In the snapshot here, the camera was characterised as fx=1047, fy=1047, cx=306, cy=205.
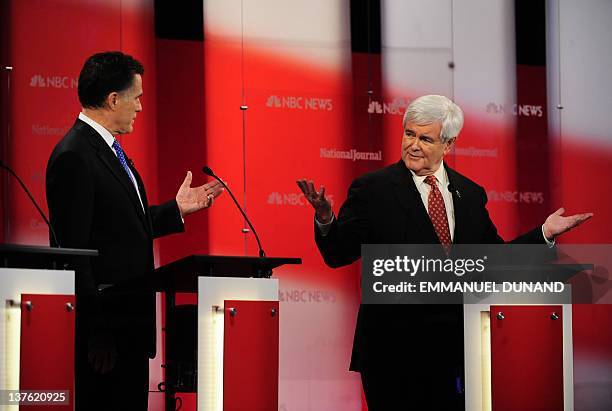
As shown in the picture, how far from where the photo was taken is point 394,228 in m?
3.75

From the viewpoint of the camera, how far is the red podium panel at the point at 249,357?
3.32 m

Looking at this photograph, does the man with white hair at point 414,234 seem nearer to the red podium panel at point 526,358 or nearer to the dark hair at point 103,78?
the red podium panel at point 526,358

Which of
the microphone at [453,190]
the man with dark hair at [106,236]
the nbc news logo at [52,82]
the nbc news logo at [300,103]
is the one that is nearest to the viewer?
the man with dark hair at [106,236]

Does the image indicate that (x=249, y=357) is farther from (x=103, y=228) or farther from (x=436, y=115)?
(x=436, y=115)

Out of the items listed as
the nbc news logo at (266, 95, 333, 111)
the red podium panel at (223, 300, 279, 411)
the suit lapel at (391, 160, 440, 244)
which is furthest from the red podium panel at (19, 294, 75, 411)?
the nbc news logo at (266, 95, 333, 111)

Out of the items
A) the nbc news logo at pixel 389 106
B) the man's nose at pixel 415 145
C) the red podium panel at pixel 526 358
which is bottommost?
the red podium panel at pixel 526 358

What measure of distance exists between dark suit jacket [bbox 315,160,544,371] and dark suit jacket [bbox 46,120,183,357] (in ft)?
2.11

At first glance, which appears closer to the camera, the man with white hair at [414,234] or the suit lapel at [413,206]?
the man with white hair at [414,234]

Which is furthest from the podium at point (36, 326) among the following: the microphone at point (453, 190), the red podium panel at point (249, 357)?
the microphone at point (453, 190)

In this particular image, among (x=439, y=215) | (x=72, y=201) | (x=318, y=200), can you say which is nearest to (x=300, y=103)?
(x=439, y=215)

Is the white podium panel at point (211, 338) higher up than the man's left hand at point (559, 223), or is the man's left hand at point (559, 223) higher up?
the man's left hand at point (559, 223)

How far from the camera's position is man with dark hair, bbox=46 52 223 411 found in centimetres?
340

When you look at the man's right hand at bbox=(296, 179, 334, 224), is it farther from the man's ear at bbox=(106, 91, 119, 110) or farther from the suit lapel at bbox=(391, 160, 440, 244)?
the man's ear at bbox=(106, 91, 119, 110)

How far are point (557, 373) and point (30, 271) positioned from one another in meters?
1.78
